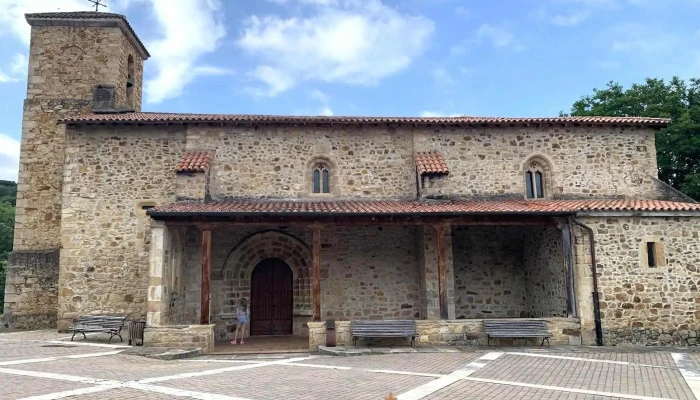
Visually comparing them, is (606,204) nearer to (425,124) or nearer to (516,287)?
(516,287)

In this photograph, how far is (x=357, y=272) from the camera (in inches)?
516

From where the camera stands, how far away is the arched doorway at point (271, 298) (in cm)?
1291

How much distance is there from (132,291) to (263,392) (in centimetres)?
824

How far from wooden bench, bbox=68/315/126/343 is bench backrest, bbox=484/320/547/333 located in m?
8.68

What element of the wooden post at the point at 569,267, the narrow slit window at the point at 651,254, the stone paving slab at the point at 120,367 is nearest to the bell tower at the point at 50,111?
the stone paving slab at the point at 120,367

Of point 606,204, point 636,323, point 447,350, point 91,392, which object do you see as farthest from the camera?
point 606,204

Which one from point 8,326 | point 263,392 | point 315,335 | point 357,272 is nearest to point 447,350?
point 315,335

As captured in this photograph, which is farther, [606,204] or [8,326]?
[8,326]

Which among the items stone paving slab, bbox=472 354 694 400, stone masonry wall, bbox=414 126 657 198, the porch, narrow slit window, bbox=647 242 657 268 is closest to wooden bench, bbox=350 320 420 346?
the porch

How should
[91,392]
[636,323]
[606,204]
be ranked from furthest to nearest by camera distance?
[606,204] → [636,323] → [91,392]

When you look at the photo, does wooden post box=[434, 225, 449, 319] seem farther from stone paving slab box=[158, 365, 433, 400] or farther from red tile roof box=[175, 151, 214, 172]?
red tile roof box=[175, 151, 214, 172]

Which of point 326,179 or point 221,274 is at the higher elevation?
point 326,179

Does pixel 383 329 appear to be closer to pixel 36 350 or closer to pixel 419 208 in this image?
pixel 419 208

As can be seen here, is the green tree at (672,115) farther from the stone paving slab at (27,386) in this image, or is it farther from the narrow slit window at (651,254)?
the stone paving slab at (27,386)
